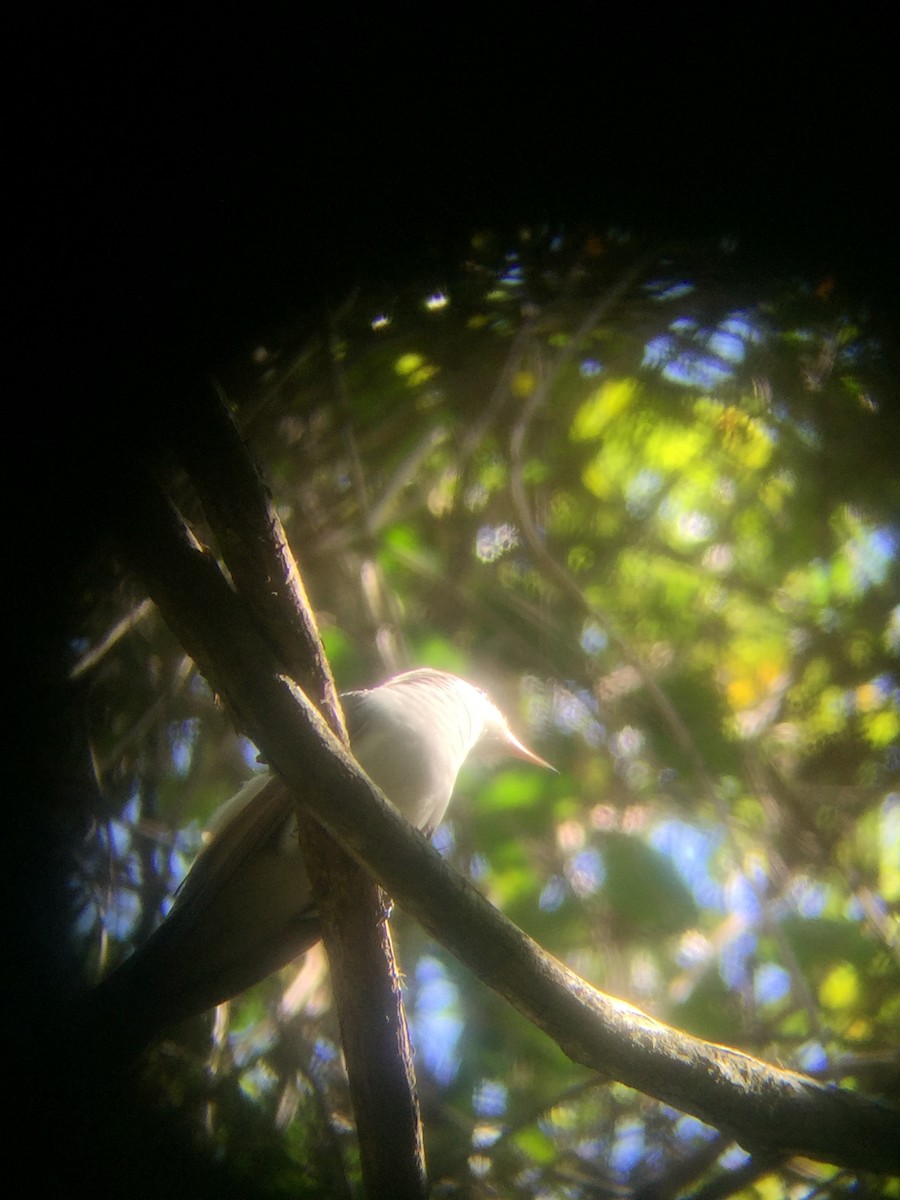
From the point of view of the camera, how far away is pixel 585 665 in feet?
9.69

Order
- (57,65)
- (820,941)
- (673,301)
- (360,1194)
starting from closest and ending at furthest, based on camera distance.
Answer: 1. (57,65)
2. (360,1194)
3. (673,301)
4. (820,941)

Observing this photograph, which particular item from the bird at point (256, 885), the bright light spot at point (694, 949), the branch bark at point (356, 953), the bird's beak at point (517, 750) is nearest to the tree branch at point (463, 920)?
the branch bark at point (356, 953)

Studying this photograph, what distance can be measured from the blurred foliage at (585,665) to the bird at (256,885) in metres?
0.17

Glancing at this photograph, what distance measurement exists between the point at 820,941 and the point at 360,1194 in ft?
4.84

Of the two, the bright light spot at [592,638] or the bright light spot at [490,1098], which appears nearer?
the bright light spot at [490,1098]

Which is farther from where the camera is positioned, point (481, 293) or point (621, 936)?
point (621, 936)

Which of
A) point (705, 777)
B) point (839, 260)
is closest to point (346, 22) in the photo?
point (839, 260)

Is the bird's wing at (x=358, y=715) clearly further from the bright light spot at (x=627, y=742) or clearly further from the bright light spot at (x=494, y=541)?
the bright light spot at (x=627, y=742)

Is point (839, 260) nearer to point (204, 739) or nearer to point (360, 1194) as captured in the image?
point (204, 739)

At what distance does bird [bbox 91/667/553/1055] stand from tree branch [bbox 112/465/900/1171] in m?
0.43

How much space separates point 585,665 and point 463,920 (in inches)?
71.5

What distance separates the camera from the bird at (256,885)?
156cm

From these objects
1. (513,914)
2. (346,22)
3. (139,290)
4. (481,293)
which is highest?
(346,22)

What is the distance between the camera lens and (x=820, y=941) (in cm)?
239
